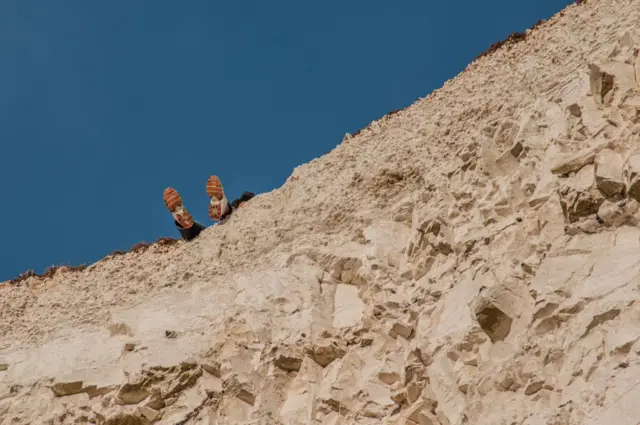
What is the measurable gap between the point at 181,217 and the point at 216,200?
1.14 metres

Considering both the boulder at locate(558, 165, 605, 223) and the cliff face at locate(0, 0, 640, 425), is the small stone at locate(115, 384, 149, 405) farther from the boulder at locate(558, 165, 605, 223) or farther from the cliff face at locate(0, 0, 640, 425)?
the boulder at locate(558, 165, 605, 223)

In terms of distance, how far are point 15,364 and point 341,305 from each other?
8.57 m

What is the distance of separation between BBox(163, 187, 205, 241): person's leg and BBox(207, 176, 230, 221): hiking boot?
592 millimetres

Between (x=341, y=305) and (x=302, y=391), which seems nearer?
(x=302, y=391)

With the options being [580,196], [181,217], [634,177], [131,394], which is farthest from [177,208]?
A: [634,177]

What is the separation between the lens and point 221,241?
Answer: 2270 centimetres

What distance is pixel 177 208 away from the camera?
24.9m

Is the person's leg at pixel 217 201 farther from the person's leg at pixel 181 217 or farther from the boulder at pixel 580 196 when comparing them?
the boulder at pixel 580 196

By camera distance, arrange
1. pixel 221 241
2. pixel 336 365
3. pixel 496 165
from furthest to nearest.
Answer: pixel 221 241
pixel 496 165
pixel 336 365

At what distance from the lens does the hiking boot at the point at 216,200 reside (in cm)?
2430

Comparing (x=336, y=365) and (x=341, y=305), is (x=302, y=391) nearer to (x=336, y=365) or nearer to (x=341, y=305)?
(x=336, y=365)

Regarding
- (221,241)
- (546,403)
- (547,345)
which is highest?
(221,241)

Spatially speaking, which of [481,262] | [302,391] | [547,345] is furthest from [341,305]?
[547,345]

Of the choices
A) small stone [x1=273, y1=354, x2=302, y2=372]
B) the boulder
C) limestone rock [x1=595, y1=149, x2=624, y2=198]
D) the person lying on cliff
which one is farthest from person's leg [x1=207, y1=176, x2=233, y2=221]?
limestone rock [x1=595, y1=149, x2=624, y2=198]
